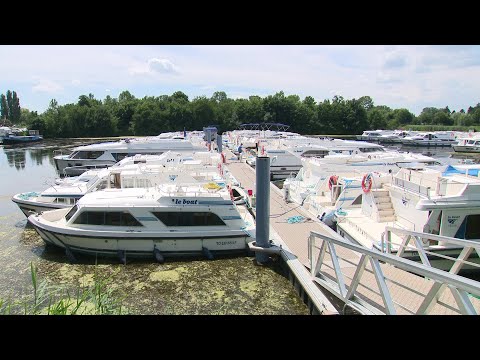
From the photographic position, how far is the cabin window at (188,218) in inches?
504

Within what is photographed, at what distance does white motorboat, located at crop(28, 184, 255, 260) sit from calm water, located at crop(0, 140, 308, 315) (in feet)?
1.61

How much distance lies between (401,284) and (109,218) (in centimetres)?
963

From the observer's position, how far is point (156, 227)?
1273 centimetres

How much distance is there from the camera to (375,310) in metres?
6.84

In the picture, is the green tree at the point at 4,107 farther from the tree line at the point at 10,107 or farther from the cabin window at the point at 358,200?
the cabin window at the point at 358,200

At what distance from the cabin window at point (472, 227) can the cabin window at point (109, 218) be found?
10682 millimetres

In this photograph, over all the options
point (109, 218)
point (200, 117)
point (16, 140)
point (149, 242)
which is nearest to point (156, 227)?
point (149, 242)

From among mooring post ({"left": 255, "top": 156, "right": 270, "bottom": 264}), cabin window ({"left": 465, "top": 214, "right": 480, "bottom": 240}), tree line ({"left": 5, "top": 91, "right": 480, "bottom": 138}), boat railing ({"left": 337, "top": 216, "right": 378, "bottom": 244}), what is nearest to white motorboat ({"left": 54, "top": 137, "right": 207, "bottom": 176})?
boat railing ({"left": 337, "top": 216, "right": 378, "bottom": 244})

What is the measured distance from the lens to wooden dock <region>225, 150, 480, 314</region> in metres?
7.11

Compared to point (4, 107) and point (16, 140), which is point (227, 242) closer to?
point (16, 140)

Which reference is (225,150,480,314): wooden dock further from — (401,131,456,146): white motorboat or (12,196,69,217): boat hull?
(401,131,456,146): white motorboat
